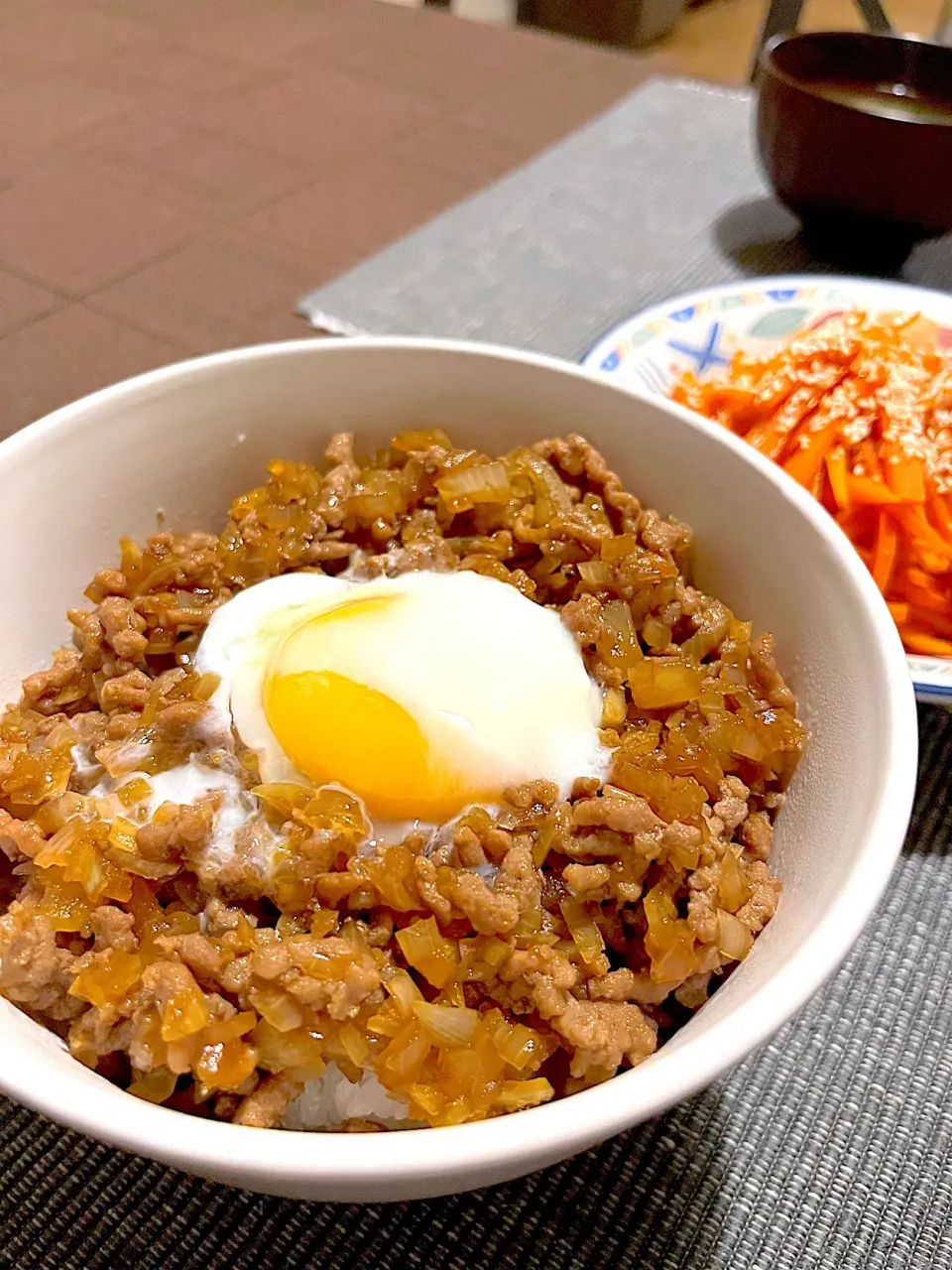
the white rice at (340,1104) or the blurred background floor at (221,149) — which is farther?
the blurred background floor at (221,149)

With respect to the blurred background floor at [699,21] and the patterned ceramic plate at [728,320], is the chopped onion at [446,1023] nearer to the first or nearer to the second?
the patterned ceramic plate at [728,320]

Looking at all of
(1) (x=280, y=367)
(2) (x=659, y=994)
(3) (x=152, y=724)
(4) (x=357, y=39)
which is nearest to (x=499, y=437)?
(1) (x=280, y=367)

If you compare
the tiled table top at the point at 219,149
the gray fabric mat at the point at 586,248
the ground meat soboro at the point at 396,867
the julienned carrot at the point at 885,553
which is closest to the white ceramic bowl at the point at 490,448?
the ground meat soboro at the point at 396,867

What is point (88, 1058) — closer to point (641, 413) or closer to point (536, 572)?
point (536, 572)

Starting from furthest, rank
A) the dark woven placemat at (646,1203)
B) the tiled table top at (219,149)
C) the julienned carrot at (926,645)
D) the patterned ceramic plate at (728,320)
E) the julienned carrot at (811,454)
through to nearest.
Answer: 1. the tiled table top at (219,149)
2. the patterned ceramic plate at (728,320)
3. the julienned carrot at (811,454)
4. the julienned carrot at (926,645)
5. the dark woven placemat at (646,1203)

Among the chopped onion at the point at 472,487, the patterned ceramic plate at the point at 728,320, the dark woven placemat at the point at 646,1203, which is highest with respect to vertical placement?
the chopped onion at the point at 472,487

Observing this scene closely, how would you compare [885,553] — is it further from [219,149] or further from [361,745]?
[219,149]

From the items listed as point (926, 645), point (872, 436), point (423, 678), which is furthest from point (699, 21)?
point (423, 678)
